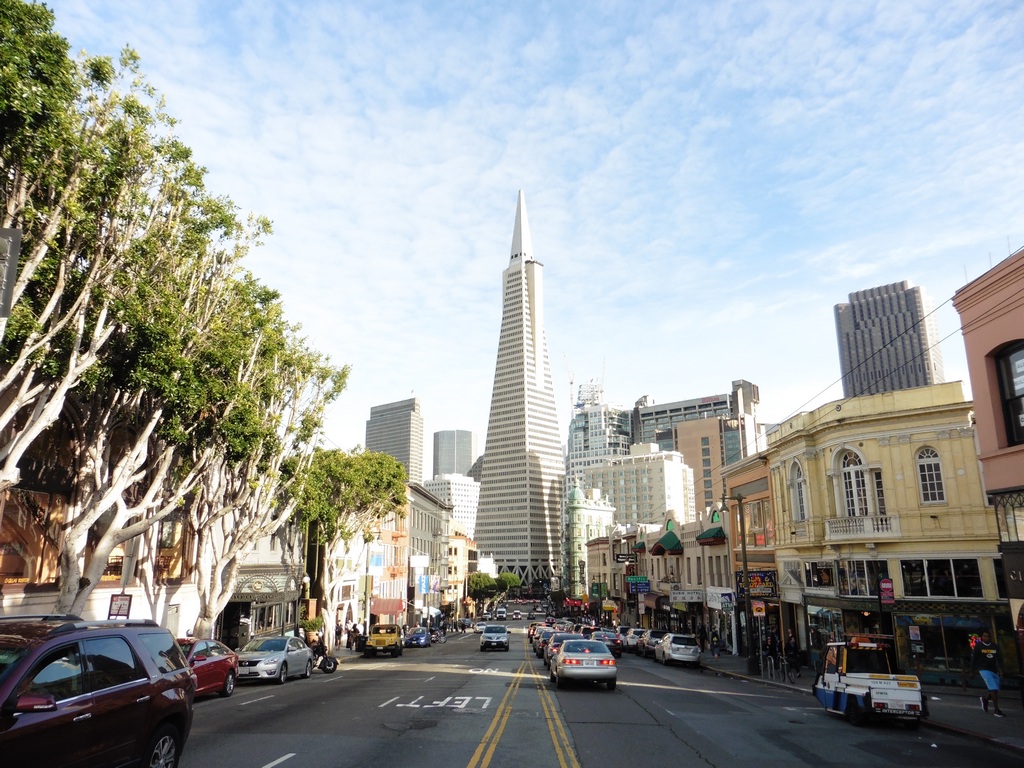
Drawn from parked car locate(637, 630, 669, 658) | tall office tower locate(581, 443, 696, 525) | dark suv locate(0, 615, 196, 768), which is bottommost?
parked car locate(637, 630, 669, 658)

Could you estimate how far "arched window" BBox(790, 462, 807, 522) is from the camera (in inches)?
1283

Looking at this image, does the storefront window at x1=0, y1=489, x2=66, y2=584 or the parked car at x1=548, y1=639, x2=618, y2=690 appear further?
the storefront window at x1=0, y1=489, x2=66, y2=584

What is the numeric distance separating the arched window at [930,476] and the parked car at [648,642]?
16160 millimetres

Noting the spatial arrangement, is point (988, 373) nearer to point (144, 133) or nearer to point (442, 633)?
point (144, 133)

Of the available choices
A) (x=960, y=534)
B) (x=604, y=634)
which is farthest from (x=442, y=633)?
(x=960, y=534)

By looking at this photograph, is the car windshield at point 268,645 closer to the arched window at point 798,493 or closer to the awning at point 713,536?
the arched window at point 798,493

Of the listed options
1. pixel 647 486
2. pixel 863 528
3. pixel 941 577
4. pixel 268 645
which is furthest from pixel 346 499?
pixel 647 486

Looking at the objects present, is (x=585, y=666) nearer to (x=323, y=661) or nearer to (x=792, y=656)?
(x=792, y=656)

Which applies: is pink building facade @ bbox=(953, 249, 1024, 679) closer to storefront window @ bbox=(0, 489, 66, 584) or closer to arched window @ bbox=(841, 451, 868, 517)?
arched window @ bbox=(841, 451, 868, 517)

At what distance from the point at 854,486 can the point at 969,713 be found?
40.7 feet

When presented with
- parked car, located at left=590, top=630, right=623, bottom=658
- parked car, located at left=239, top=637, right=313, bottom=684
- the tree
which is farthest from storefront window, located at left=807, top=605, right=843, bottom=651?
the tree

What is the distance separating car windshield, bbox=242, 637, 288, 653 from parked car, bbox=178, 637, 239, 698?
13.7 ft

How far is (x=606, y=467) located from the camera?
636ft

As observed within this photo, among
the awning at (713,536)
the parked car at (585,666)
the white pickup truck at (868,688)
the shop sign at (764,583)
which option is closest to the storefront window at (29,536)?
the parked car at (585,666)
